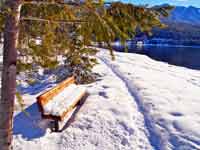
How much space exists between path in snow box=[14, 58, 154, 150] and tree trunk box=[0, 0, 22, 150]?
1564 mm

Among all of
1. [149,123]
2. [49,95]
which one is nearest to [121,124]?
[149,123]

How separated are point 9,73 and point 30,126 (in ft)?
8.47

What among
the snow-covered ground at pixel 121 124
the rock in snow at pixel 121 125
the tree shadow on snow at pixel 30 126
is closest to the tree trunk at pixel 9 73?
the snow-covered ground at pixel 121 124

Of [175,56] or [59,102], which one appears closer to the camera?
[59,102]

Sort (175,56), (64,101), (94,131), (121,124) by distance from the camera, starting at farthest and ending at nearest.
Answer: (175,56)
(64,101)
(121,124)
(94,131)

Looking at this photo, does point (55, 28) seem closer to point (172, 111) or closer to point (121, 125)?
point (121, 125)

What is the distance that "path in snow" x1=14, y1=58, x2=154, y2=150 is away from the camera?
18.0ft

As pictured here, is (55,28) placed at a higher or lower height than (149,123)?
higher

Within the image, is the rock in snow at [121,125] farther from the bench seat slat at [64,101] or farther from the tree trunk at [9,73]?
the tree trunk at [9,73]

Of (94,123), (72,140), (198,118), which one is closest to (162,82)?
(198,118)

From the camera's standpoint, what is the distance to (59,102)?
261 inches

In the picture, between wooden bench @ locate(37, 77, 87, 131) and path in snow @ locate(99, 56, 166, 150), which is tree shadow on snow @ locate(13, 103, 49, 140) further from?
path in snow @ locate(99, 56, 166, 150)

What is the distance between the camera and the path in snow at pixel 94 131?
216 inches

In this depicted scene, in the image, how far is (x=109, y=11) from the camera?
4.03m
